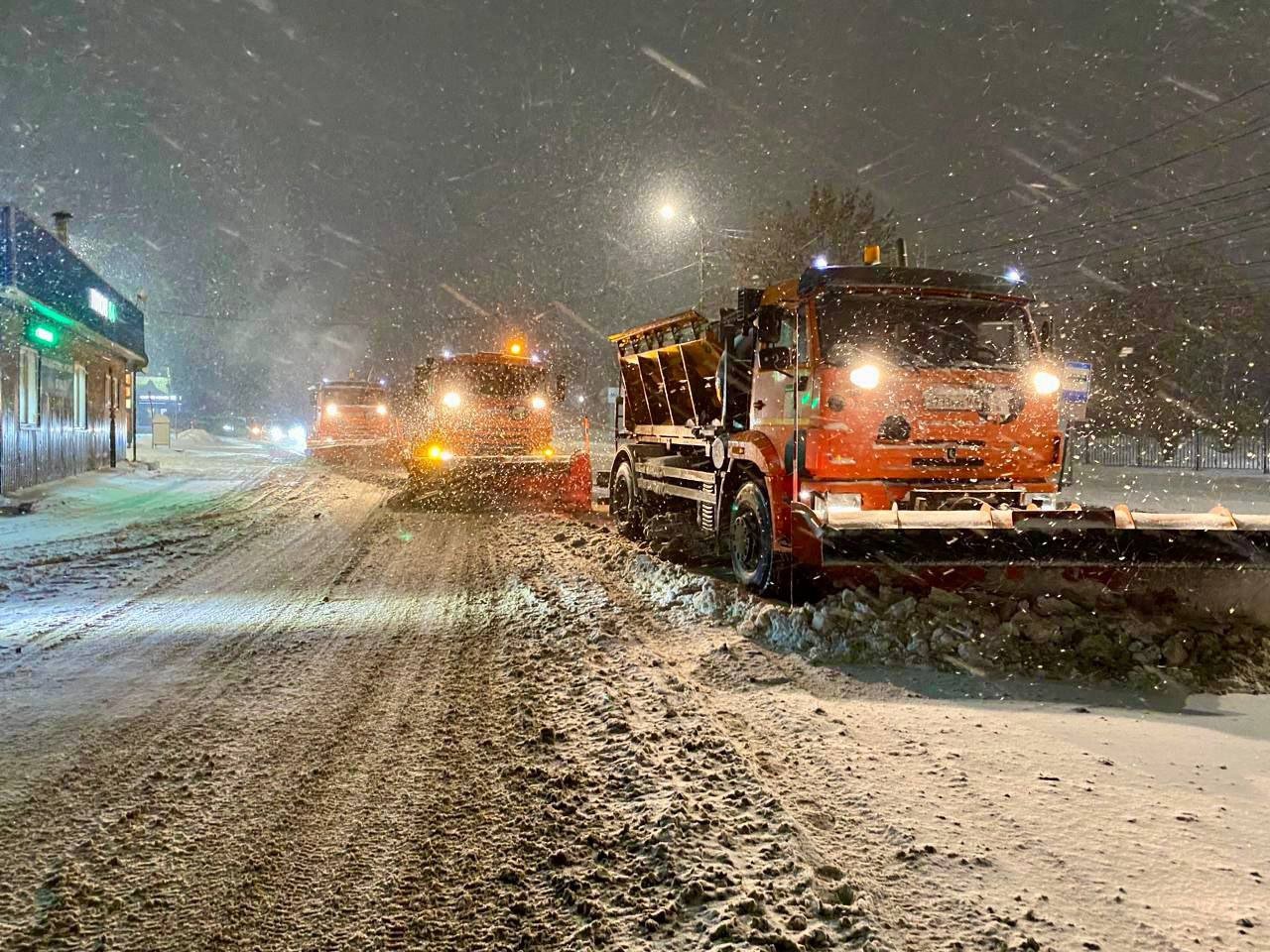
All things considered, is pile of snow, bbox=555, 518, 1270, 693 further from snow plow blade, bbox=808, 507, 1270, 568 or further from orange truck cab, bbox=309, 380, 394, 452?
orange truck cab, bbox=309, 380, 394, 452

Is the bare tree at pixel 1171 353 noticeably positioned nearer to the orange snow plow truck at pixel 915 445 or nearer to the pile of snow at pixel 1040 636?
the orange snow plow truck at pixel 915 445

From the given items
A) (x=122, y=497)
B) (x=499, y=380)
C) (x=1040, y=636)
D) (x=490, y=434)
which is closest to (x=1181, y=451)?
(x=499, y=380)

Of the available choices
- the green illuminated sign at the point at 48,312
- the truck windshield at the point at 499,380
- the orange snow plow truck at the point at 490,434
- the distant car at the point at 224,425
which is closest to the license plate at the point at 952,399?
the orange snow plow truck at the point at 490,434

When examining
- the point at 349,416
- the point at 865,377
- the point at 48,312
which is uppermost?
the point at 48,312

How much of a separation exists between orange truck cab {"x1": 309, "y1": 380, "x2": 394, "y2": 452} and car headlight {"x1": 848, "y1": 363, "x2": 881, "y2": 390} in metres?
30.0

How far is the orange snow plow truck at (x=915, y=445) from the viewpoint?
21.6 feet

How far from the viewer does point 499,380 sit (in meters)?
18.4

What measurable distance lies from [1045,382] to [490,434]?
12138 mm

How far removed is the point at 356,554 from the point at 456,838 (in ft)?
27.8

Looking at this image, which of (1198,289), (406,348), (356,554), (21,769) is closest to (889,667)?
(21,769)

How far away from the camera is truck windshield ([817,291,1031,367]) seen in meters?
7.66

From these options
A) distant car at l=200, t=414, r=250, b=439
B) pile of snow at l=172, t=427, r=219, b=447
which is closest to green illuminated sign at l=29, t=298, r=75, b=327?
pile of snow at l=172, t=427, r=219, b=447

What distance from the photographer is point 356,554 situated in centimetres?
1152

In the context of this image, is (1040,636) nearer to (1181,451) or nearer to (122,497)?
(122,497)
